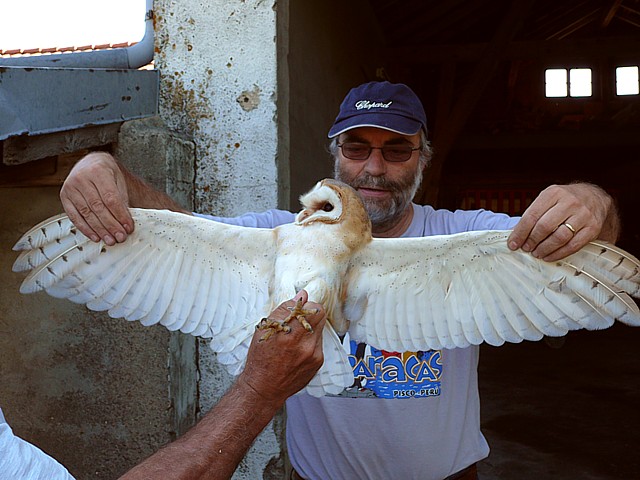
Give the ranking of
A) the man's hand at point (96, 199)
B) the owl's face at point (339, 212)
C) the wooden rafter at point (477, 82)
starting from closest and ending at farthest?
the man's hand at point (96, 199)
the owl's face at point (339, 212)
the wooden rafter at point (477, 82)

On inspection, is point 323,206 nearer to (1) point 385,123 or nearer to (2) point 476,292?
(1) point 385,123

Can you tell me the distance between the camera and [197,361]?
2922 millimetres

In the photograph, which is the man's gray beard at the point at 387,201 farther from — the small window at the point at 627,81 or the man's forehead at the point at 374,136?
the small window at the point at 627,81

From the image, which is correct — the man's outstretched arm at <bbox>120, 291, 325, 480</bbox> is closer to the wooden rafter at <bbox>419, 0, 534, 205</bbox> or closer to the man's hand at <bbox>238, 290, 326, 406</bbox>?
the man's hand at <bbox>238, 290, 326, 406</bbox>

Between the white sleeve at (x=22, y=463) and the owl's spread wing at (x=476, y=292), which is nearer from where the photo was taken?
the white sleeve at (x=22, y=463)

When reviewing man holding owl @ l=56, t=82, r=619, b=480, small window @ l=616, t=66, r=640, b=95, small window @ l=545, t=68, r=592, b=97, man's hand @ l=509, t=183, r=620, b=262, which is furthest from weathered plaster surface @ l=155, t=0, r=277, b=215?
small window @ l=616, t=66, r=640, b=95

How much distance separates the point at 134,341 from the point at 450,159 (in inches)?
502

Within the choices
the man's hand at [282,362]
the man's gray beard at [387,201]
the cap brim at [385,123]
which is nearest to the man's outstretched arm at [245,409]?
the man's hand at [282,362]

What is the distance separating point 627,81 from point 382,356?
16319 mm

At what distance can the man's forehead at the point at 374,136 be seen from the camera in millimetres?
2263

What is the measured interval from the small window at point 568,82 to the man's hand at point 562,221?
15.4m

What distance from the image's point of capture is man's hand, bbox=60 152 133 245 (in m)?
1.75

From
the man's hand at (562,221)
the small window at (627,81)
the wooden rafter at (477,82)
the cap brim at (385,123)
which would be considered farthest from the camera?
the small window at (627,81)

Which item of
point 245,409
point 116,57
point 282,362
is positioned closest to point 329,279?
point 282,362
